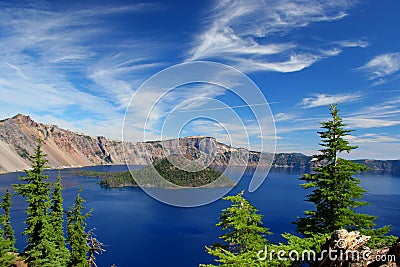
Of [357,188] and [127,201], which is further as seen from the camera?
[127,201]

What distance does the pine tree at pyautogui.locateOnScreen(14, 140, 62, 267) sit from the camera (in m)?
22.2

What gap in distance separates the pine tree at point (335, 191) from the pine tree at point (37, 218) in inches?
778

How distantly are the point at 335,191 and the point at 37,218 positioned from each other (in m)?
21.9

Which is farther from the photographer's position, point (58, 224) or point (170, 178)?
point (170, 178)

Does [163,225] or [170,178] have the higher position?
[170,178]

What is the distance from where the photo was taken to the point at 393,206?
322ft

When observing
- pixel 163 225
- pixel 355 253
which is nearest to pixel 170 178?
pixel 163 225

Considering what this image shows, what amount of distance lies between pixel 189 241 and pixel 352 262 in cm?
6331

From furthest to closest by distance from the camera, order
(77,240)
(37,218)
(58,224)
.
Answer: (77,240) → (58,224) → (37,218)

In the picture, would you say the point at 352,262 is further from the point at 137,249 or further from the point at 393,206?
the point at 393,206

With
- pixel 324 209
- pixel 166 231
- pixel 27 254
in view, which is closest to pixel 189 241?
pixel 166 231

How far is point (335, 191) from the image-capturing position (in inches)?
573

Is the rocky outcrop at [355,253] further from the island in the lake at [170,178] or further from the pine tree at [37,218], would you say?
the island in the lake at [170,178]

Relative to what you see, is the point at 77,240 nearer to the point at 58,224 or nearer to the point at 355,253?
the point at 58,224
